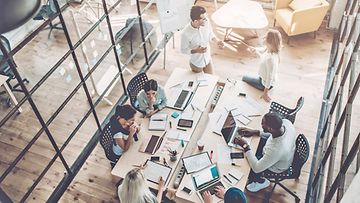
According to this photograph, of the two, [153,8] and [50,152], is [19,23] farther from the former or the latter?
[153,8]

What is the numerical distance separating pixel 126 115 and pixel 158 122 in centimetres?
51

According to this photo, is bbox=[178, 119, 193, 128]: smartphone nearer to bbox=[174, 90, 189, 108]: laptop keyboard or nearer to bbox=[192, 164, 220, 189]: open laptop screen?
bbox=[174, 90, 189, 108]: laptop keyboard

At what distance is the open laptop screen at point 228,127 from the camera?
447cm

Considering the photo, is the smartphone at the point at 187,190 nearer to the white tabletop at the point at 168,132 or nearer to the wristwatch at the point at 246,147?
the white tabletop at the point at 168,132

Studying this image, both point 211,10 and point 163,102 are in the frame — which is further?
point 211,10

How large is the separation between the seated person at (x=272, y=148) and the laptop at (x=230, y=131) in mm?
58

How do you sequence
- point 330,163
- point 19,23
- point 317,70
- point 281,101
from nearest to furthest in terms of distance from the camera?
point 19,23
point 330,163
point 281,101
point 317,70

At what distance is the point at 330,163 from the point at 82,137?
3.39m

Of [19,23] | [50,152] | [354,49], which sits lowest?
[50,152]

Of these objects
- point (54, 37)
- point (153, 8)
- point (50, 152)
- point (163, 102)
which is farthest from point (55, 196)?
point (153, 8)

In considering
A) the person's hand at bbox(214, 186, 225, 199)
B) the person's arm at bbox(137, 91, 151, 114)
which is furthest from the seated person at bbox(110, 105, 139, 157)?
the person's hand at bbox(214, 186, 225, 199)

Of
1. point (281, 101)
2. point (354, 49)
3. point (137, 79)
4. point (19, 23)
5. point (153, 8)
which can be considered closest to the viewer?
point (19, 23)

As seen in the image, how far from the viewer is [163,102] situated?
4.85 meters

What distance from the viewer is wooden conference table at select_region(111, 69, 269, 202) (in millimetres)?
4191
